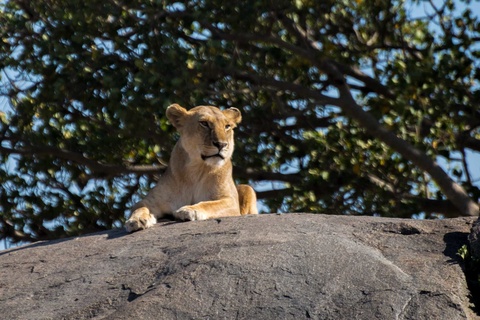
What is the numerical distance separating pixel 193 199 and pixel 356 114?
12.4 ft

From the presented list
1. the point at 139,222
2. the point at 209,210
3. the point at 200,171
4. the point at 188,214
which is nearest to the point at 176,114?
the point at 200,171

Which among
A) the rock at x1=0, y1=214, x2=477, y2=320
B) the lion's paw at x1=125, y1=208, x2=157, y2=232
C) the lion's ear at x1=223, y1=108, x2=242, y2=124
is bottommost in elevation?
the rock at x1=0, y1=214, x2=477, y2=320

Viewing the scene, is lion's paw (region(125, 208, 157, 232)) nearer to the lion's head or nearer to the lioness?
the lioness

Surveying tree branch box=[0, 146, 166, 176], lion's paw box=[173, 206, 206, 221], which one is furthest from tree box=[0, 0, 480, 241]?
lion's paw box=[173, 206, 206, 221]

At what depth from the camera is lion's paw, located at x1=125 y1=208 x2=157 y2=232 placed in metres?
9.47

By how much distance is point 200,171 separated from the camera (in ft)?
34.9

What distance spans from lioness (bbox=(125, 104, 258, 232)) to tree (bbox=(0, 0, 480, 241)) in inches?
92.1

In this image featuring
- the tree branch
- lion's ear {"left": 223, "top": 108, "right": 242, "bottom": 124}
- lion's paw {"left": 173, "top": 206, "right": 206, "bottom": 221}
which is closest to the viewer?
lion's paw {"left": 173, "top": 206, "right": 206, "bottom": 221}

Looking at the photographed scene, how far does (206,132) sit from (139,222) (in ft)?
4.91

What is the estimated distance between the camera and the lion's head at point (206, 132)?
34.5ft

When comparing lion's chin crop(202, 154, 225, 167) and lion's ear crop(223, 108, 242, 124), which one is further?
lion's ear crop(223, 108, 242, 124)

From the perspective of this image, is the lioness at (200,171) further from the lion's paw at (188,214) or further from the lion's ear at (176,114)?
the lion's paw at (188,214)

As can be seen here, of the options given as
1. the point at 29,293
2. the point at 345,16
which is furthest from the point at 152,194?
the point at 345,16

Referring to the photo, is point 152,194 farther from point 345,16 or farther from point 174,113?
point 345,16
